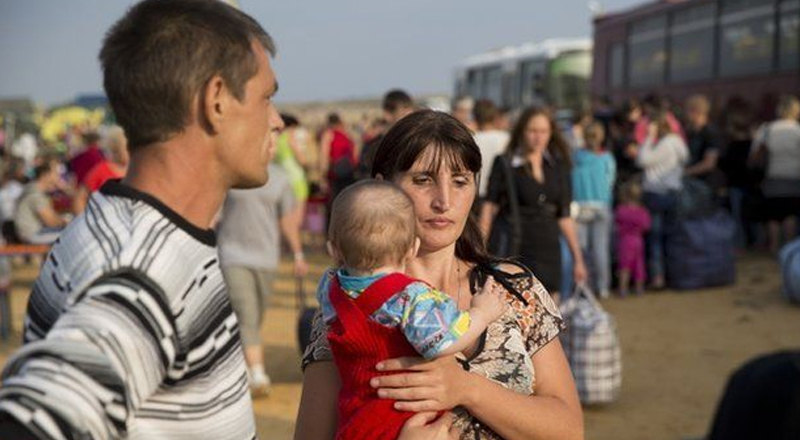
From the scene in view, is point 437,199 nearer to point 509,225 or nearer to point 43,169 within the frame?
point 509,225

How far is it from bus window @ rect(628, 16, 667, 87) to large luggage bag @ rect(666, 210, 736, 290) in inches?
344

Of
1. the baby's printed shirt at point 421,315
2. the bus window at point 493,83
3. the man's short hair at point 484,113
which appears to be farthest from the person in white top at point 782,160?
the bus window at point 493,83

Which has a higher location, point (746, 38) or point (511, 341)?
point (746, 38)

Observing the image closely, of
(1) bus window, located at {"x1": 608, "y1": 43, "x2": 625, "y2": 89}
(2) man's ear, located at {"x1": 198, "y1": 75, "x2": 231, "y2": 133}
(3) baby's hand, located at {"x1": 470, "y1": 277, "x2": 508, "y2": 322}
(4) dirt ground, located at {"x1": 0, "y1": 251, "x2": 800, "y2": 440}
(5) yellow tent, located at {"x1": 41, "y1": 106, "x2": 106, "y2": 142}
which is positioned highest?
(1) bus window, located at {"x1": 608, "y1": 43, "x2": 625, "y2": 89}

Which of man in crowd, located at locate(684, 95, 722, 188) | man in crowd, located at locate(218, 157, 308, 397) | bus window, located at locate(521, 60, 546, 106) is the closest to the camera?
man in crowd, located at locate(218, 157, 308, 397)

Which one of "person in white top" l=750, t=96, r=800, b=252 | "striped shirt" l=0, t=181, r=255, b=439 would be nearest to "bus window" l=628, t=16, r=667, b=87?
"person in white top" l=750, t=96, r=800, b=252

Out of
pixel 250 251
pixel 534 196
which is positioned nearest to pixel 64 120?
pixel 250 251

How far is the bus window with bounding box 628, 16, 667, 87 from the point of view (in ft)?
74.9

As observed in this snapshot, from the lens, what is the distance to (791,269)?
12.8m

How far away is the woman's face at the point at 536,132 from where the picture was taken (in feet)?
25.9

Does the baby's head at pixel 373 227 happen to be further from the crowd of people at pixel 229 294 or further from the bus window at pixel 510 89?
the bus window at pixel 510 89

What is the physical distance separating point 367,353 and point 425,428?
22 cm

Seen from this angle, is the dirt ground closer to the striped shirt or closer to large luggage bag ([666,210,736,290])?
large luggage bag ([666,210,736,290])

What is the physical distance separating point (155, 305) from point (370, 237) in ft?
3.30
